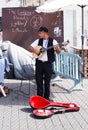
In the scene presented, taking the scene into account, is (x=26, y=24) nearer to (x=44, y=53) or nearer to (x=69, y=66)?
(x=69, y=66)

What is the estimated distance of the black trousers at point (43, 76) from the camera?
7406 millimetres

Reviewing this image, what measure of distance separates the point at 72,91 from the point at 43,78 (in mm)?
1357

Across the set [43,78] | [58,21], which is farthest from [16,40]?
[43,78]

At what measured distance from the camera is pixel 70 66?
8.81 meters

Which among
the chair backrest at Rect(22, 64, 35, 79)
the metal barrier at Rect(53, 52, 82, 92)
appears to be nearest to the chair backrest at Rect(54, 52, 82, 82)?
the metal barrier at Rect(53, 52, 82, 92)

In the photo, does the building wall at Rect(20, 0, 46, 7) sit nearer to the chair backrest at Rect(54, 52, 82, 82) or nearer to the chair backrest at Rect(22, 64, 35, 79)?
the chair backrest at Rect(54, 52, 82, 82)

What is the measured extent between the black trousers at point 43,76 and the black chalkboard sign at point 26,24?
17.7 ft

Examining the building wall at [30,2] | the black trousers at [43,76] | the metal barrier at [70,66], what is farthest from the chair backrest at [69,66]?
the building wall at [30,2]

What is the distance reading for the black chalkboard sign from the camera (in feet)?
42.0

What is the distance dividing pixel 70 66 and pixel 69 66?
0.19 ft

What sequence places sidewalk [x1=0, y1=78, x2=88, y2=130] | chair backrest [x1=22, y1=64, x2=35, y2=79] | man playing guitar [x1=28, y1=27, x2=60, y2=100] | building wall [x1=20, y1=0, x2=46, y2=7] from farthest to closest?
building wall [x1=20, y1=0, x2=46, y2=7], chair backrest [x1=22, y1=64, x2=35, y2=79], man playing guitar [x1=28, y1=27, x2=60, y2=100], sidewalk [x1=0, y1=78, x2=88, y2=130]

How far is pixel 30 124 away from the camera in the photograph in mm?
6160

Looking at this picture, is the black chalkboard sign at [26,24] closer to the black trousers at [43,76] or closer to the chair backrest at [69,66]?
the chair backrest at [69,66]

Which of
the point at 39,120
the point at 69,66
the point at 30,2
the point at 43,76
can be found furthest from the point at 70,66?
the point at 30,2
